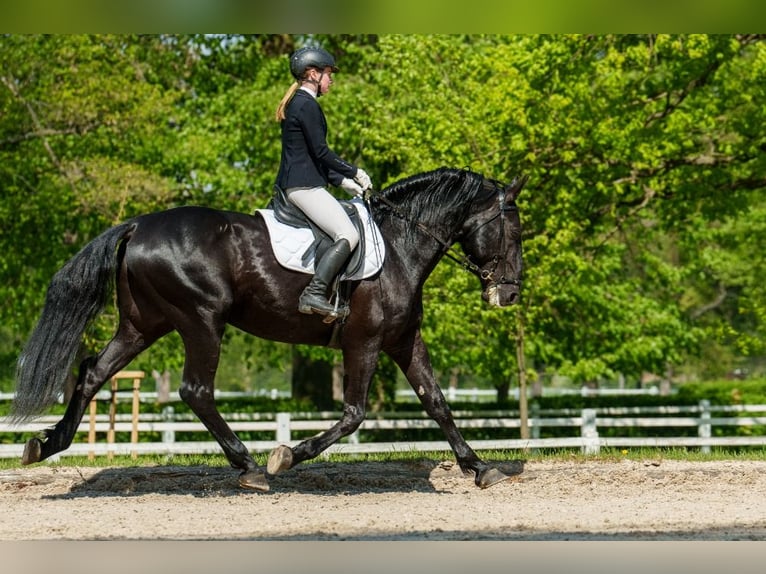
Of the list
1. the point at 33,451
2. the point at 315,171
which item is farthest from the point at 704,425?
the point at 33,451

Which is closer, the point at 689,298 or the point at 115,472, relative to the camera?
the point at 115,472

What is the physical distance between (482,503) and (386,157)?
10533mm

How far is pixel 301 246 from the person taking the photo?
7891mm

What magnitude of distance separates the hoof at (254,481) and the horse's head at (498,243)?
228 cm

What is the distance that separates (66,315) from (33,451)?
3.44 feet

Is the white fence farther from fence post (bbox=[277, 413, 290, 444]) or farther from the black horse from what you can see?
the black horse

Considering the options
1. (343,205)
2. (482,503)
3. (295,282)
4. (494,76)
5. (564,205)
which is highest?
(494,76)

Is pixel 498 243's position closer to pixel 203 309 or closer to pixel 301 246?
pixel 301 246

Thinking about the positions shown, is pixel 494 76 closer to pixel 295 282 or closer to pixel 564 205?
pixel 564 205

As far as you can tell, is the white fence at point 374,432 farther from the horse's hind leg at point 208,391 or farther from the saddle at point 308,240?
the saddle at point 308,240

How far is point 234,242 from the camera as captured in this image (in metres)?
7.84

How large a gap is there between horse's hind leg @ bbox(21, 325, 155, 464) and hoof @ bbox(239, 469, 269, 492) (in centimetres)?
131

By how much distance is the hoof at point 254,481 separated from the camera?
25.6 ft

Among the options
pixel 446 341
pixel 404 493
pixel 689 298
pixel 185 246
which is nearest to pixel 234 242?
pixel 185 246
